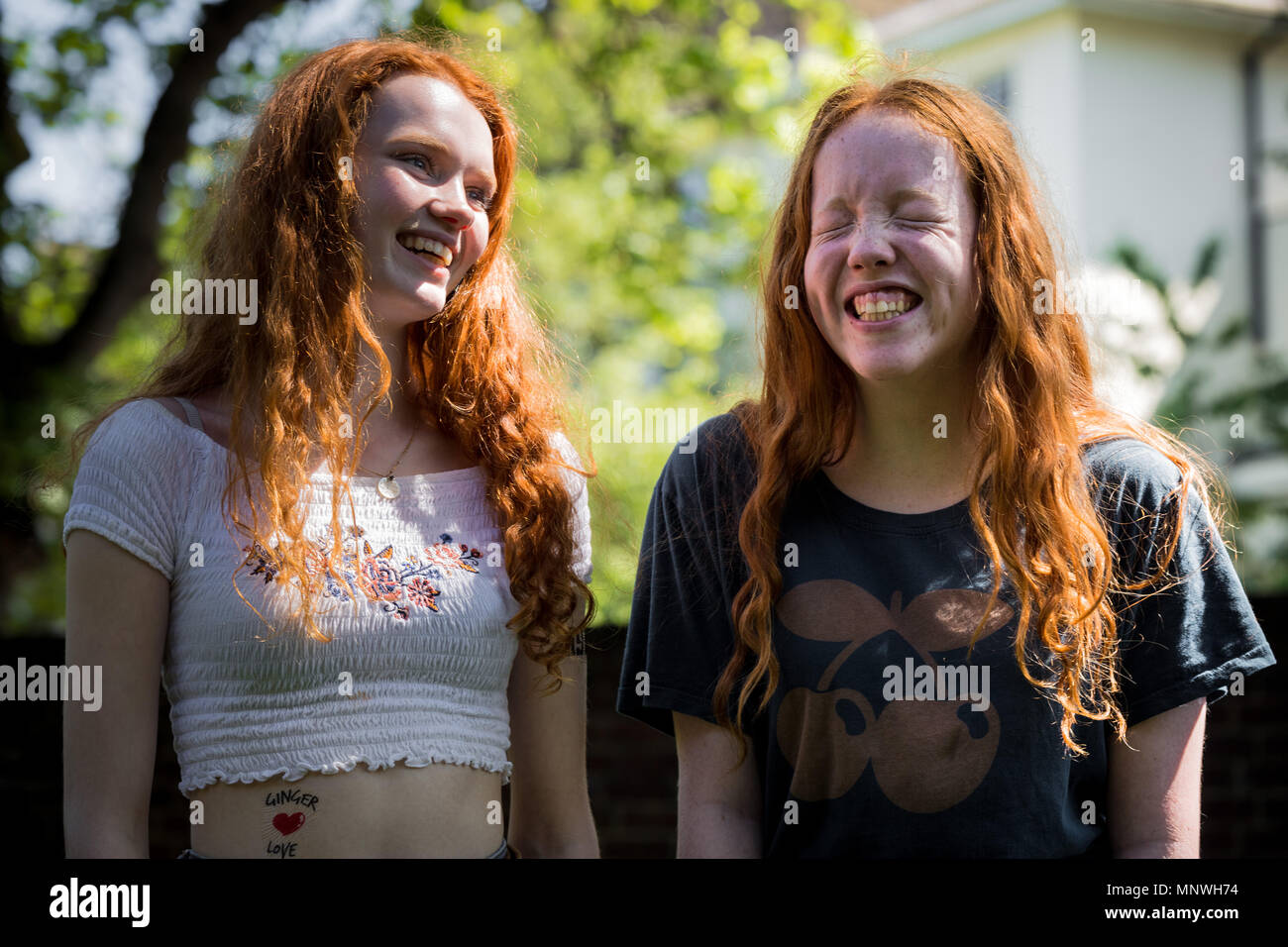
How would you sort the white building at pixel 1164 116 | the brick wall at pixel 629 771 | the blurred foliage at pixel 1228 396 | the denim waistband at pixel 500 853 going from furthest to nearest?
the white building at pixel 1164 116
the blurred foliage at pixel 1228 396
the brick wall at pixel 629 771
the denim waistband at pixel 500 853

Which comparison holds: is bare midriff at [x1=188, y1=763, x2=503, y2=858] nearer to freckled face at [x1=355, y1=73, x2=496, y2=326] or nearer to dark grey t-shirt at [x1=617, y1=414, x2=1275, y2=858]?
dark grey t-shirt at [x1=617, y1=414, x2=1275, y2=858]

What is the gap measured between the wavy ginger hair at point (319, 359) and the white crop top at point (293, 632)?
0.13 ft

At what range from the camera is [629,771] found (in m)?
4.43

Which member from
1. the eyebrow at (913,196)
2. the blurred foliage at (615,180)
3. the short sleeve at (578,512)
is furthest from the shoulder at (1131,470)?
the blurred foliage at (615,180)

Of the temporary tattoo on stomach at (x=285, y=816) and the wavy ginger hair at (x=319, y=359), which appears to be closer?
the temporary tattoo on stomach at (x=285, y=816)

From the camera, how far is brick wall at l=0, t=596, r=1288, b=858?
13.7 ft

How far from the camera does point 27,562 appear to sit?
24.4ft

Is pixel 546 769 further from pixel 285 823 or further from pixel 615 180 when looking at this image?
pixel 615 180

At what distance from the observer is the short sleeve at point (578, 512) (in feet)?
7.89

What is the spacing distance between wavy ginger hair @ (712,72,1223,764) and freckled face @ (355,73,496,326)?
1.99ft

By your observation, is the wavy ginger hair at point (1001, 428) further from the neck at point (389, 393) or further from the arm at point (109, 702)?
the arm at point (109, 702)

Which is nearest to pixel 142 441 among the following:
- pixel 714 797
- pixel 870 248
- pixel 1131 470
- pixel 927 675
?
pixel 714 797

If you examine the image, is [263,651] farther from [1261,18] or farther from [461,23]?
[1261,18]

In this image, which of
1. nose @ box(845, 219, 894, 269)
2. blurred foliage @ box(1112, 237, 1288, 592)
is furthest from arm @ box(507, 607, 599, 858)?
blurred foliage @ box(1112, 237, 1288, 592)
